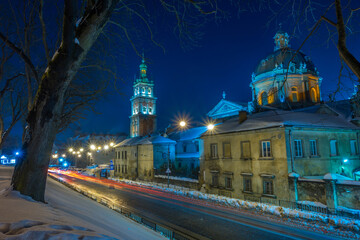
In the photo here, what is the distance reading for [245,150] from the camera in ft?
82.7

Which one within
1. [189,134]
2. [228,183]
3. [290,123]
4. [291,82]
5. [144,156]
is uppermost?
[291,82]

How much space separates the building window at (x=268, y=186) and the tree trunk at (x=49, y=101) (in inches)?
809

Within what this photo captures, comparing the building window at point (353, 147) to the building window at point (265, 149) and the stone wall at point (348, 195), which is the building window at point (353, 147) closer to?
the building window at point (265, 149)

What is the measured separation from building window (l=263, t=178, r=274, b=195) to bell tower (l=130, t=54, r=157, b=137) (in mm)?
72187

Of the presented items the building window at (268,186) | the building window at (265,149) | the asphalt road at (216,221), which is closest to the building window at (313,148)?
the building window at (265,149)

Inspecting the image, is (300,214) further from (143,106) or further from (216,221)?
(143,106)

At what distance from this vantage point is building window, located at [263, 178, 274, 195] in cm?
2214

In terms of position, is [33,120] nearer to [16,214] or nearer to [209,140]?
[16,214]

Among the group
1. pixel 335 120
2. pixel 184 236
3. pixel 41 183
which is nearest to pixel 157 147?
pixel 335 120

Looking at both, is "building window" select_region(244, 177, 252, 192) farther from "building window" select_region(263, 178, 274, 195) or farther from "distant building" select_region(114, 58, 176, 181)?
"distant building" select_region(114, 58, 176, 181)

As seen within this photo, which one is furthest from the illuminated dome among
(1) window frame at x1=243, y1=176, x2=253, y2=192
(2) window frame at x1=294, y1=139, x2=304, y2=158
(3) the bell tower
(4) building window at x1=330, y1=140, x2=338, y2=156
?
(3) the bell tower

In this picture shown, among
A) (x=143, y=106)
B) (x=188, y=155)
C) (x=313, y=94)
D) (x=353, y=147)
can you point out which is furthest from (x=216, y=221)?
(x=143, y=106)

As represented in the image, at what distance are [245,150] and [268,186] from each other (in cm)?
435

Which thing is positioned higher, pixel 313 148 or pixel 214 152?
pixel 313 148
